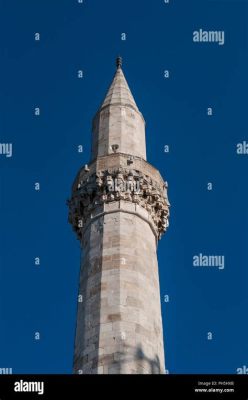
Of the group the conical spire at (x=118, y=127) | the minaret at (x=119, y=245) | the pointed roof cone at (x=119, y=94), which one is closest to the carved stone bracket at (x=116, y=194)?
the minaret at (x=119, y=245)

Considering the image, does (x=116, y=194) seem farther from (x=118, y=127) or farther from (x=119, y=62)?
(x=119, y=62)

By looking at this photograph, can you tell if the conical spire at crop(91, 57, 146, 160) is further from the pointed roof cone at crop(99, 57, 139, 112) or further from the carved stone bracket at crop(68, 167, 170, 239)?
the carved stone bracket at crop(68, 167, 170, 239)

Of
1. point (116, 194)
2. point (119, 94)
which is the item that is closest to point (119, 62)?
point (119, 94)

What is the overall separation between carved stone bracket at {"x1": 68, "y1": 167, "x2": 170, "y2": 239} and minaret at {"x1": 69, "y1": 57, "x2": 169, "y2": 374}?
0.08 feet

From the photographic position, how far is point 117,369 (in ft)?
52.9

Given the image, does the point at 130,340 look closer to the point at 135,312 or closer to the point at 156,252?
the point at 135,312

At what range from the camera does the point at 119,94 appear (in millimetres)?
24172

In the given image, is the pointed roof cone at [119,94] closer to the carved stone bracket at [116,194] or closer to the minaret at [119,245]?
the minaret at [119,245]

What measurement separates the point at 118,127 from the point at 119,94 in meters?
1.97

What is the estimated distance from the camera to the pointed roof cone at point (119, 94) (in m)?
23.7


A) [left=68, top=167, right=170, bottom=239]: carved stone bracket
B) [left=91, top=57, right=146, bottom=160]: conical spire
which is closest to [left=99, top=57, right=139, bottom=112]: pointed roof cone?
[left=91, top=57, right=146, bottom=160]: conical spire

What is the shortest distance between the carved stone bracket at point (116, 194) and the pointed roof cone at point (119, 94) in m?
3.36
